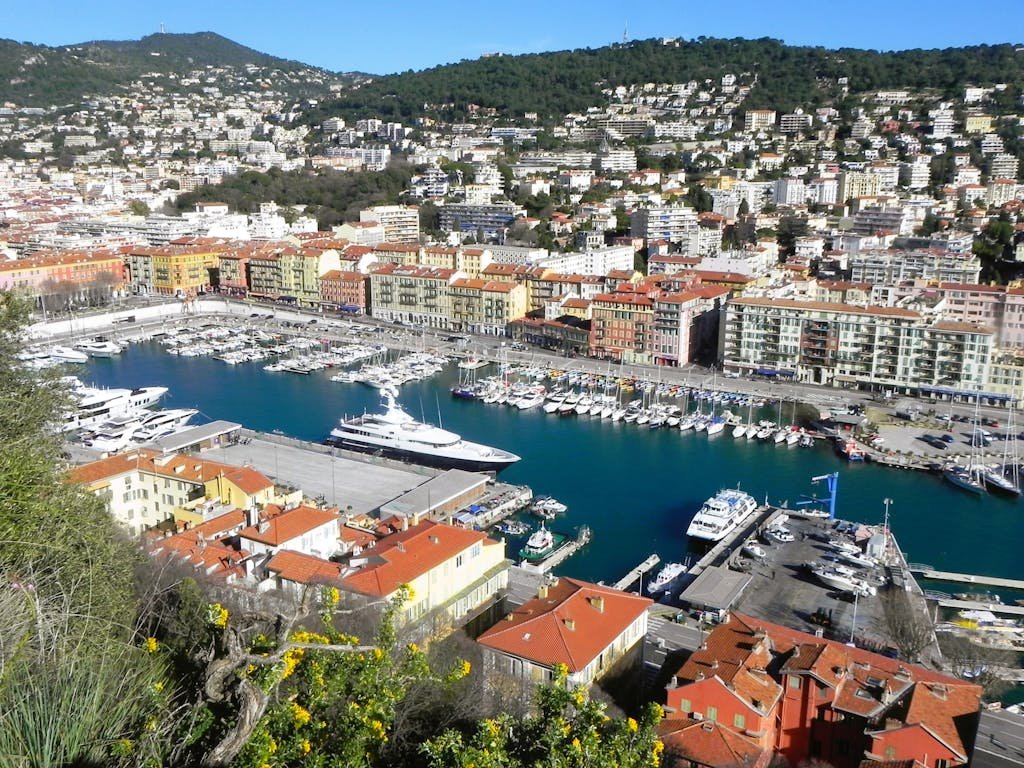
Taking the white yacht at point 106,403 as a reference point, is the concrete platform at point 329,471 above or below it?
below

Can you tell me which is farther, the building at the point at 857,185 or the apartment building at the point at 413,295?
the building at the point at 857,185

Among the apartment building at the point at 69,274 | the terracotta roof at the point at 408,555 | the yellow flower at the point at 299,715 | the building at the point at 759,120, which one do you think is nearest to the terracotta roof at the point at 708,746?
the terracotta roof at the point at 408,555

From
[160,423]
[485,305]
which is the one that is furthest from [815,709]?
[485,305]

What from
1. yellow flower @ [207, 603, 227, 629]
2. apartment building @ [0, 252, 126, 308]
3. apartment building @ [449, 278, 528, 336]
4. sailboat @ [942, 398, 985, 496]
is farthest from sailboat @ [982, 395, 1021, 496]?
apartment building @ [0, 252, 126, 308]

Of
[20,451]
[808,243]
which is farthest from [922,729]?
[808,243]

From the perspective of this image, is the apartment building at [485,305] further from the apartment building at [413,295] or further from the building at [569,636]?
the building at [569,636]

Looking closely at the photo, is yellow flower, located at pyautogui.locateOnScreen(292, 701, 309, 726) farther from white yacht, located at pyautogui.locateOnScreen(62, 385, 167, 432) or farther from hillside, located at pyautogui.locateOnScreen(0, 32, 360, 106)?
hillside, located at pyautogui.locateOnScreen(0, 32, 360, 106)

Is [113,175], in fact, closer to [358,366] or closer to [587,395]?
[358,366]
